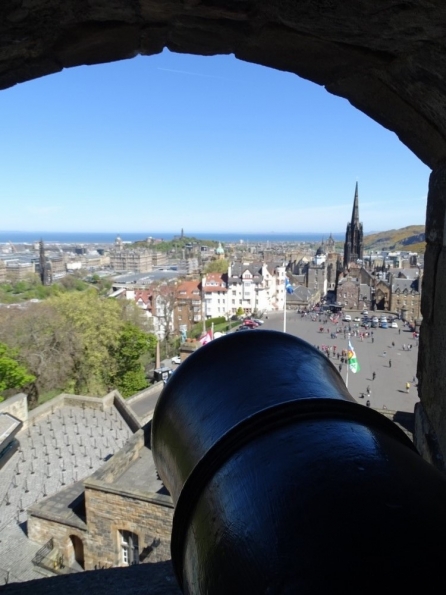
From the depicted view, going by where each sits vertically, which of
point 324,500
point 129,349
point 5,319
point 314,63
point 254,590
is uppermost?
point 314,63

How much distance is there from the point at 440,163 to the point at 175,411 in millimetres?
1452

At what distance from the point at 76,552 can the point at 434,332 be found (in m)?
8.73

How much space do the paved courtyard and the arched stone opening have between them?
10127 mm

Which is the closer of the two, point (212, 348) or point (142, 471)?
point (212, 348)

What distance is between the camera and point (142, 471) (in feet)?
27.5

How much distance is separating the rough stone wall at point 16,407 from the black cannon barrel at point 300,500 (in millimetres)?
12636

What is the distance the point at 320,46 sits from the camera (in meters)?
1.66

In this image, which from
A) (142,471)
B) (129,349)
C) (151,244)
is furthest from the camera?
(151,244)

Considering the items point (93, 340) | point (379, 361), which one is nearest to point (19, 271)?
point (93, 340)

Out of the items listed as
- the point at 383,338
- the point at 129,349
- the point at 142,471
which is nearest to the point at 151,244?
the point at 383,338

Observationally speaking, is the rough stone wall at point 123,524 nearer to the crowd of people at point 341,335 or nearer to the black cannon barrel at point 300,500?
the black cannon barrel at point 300,500

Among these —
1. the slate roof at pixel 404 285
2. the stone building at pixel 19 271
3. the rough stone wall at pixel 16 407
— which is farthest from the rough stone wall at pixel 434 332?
the stone building at pixel 19 271

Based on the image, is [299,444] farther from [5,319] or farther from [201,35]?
[5,319]

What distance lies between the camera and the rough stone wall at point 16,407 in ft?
40.4
